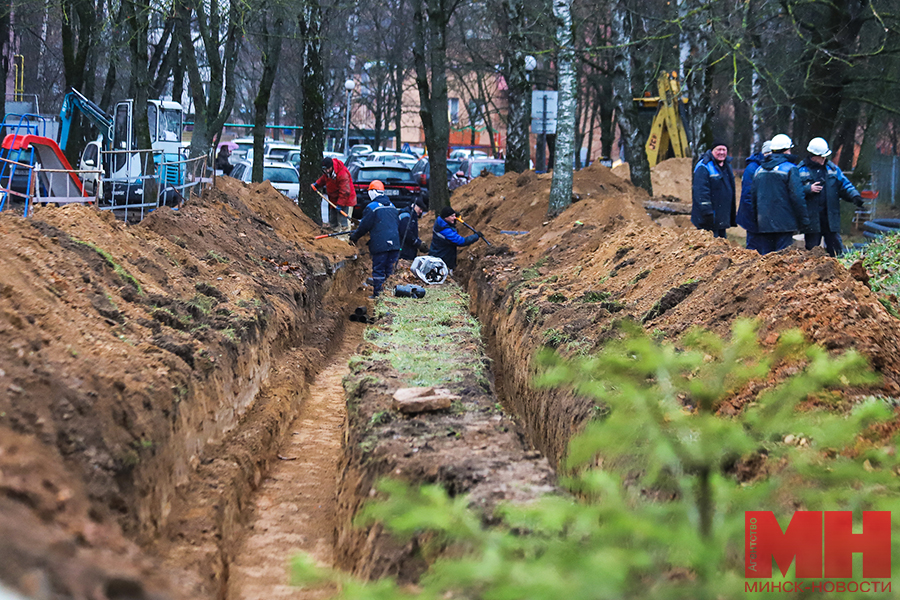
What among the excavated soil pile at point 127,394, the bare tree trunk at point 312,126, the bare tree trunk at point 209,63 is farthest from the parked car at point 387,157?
the excavated soil pile at point 127,394

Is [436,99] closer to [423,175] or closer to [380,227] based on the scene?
[380,227]

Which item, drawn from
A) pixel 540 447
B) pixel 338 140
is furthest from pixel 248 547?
pixel 338 140

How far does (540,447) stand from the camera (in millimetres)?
7207

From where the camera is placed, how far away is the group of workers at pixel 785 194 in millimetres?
9609

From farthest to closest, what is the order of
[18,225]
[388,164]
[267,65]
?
[388,164]
[267,65]
[18,225]

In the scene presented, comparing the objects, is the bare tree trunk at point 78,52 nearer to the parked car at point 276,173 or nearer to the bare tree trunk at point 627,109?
the parked car at point 276,173

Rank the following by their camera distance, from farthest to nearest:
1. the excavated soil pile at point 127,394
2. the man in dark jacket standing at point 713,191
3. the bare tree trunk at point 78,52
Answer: the bare tree trunk at point 78,52
the man in dark jacket standing at point 713,191
the excavated soil pile at point 127,394

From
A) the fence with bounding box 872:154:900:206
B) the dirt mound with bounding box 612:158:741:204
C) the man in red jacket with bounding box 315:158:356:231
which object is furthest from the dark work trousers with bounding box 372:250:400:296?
the fence with bounding box 872:154:900:206

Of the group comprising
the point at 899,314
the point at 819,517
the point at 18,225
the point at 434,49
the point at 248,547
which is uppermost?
the point at 434,49

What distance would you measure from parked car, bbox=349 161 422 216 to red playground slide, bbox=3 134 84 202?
7536 millimetres

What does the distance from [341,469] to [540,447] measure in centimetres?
173

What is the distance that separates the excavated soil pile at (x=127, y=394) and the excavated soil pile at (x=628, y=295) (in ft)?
8.11

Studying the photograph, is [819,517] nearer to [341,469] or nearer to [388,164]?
[341,469]

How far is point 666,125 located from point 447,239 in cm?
1143
